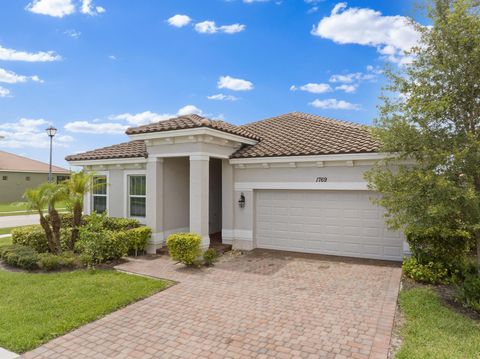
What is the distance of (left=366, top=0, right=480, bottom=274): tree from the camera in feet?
20.0

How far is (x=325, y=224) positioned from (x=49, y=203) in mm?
9004

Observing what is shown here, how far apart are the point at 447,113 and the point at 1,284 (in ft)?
35.3

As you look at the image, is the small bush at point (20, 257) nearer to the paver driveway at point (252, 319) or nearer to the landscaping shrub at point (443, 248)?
the paver driveway at point (252, 319)

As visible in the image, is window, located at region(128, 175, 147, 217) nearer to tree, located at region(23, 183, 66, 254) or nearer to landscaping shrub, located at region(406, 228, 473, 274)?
tree, located at region(23, 183, 66, 254)

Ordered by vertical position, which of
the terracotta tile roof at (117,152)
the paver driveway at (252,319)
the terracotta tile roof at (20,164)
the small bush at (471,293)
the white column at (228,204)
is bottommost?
the paver driveway at (252,319)

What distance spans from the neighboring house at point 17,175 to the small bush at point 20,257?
2769cm

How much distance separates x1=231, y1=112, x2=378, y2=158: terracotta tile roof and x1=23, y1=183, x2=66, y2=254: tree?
5936mm

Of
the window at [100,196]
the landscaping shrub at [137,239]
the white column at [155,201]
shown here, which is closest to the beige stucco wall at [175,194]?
the white column at [155,201]

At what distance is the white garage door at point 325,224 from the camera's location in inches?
404

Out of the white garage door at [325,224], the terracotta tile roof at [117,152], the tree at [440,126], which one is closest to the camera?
the tree at [440,126]

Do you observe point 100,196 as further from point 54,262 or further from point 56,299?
point 56,299

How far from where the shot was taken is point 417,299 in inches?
262

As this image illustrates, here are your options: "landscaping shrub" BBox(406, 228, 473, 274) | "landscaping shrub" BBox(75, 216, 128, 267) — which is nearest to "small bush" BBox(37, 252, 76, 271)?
"landscaping shrub" BBox(75, 216, 128, 267)

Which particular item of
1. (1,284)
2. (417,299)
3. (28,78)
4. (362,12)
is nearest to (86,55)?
(28,78)
